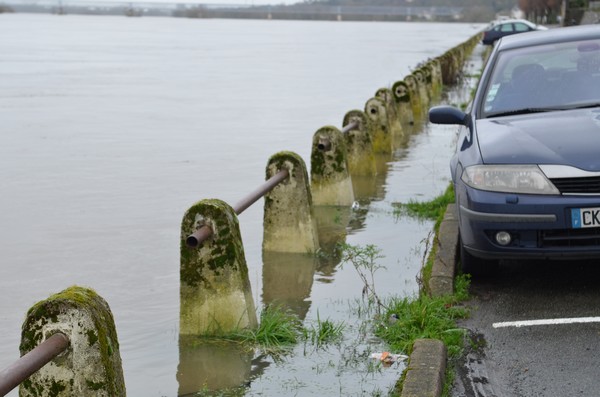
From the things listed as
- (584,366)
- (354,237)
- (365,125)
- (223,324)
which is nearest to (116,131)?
(365,125)

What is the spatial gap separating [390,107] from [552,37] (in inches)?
310

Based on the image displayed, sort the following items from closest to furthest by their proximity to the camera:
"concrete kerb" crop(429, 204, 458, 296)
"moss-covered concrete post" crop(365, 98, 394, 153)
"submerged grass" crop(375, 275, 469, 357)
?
"submerged grass" crop(375, 275, 469, 357)
"concrete kerb" crop(429, 204, 458, 296)
"moss-covered concrete post" crop(365, 98, 394, 153)

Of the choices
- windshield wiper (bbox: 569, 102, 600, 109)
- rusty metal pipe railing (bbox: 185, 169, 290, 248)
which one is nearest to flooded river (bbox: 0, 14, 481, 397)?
rusty metal pipe railing (bbox: 185, 169, 290, 248)

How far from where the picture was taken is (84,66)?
1658 inches

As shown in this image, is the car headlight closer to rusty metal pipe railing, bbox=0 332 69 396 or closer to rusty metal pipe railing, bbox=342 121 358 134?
rusty metal pipe railing, bbox=0 332 69 396

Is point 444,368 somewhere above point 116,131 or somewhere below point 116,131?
above

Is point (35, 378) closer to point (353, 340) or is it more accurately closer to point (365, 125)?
point (353, 340)

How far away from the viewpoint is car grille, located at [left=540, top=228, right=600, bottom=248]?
20.9ft

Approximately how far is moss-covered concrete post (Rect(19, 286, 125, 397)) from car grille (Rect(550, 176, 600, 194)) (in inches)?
→ 123

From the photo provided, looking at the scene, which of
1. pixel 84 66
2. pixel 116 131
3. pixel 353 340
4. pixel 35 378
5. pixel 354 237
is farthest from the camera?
pixel 84 66

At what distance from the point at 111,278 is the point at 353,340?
298 centimetres

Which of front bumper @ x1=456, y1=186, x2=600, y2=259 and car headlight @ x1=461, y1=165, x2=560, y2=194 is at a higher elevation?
car headlight @ x1=461, y1=165, x2=560, y2=194

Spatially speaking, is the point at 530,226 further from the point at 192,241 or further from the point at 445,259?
the point at 192,241

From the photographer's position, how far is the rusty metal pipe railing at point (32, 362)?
12.9 ft
